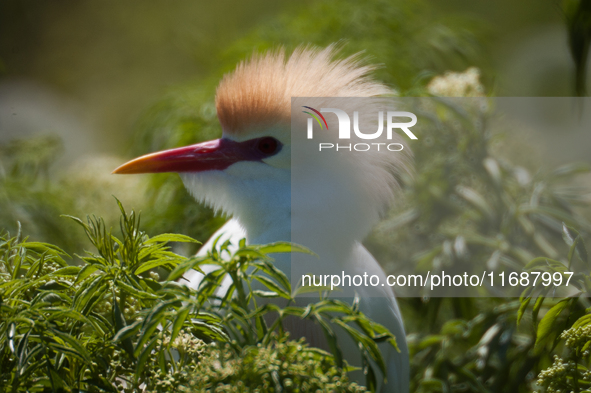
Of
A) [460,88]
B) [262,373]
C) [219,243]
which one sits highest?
[460,88]

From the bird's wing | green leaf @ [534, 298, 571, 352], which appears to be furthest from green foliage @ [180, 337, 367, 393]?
the bird's wing

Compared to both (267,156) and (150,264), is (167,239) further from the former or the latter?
(267,156)

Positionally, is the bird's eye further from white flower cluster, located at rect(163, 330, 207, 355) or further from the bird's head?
white flower cluster, located at rect(163, 330, 207, 355)

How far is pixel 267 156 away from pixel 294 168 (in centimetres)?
4

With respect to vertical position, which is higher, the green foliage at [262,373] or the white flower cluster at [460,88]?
the white flower cluster at [460,88]

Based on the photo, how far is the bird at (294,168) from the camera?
589 millimetres

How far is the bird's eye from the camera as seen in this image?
61 centimetres

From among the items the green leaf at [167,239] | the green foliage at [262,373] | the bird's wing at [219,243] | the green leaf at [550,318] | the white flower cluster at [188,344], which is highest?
the bird's wing at [219,243]

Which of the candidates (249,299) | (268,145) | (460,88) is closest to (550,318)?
(249,299)

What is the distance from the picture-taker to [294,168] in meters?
0.60

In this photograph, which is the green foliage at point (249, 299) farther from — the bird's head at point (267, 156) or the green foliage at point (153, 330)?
the bird's head at point (267, 156)

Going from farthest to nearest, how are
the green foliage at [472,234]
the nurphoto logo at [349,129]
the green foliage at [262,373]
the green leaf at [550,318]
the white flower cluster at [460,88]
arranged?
the white flower cluster at [460,88]
the green foliage at [472,234]
the nurphoto logo at [349,129]
the green leaf at [550,318]
the green foliage at [262,373]

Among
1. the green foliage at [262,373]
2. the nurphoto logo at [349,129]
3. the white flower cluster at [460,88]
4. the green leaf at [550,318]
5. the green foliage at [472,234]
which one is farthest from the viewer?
the white flower cluster at [460,88]

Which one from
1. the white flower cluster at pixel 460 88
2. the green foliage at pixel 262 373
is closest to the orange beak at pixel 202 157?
the green foliage at pixel 262 373
